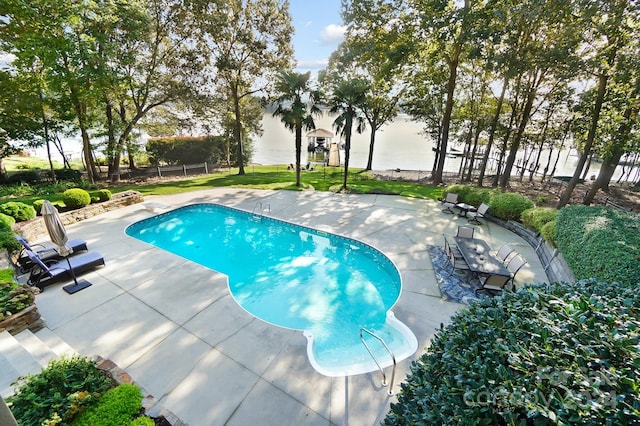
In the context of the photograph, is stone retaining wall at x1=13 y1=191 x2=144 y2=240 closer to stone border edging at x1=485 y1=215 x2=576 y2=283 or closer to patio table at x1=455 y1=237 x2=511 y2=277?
patio table at x1=455 y1=237 x2=511 y2=277

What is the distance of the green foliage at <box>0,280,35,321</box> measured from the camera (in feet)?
15.9

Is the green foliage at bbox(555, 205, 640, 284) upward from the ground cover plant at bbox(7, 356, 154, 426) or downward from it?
upward

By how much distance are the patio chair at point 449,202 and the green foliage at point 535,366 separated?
10262 mm

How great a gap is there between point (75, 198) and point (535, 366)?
14895mm

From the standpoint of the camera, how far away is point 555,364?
194 centimetres

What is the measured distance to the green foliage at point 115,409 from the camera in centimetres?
305

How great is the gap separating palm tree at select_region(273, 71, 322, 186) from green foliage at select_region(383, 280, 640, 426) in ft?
46.2

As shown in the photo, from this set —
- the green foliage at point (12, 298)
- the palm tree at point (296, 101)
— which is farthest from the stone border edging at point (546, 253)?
the green foliage at point (12, 298)

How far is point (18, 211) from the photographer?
9.41m

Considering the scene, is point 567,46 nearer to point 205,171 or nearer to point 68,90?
point 68,90

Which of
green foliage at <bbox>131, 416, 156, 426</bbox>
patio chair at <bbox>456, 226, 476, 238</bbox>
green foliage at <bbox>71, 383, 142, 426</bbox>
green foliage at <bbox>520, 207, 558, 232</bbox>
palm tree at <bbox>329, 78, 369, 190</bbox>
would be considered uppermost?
palm tree at <bbox>329, 78, 369, 190</bbox>

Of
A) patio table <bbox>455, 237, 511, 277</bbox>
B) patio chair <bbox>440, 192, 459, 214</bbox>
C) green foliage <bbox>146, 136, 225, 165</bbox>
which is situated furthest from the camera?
green foliage <bbox>146, 136, 225, 165</bbox>

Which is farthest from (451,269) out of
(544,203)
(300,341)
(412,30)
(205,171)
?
(205,171)

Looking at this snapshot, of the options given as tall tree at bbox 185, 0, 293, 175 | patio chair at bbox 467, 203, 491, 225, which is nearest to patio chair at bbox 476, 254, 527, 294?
patio chair at bbox 467, 203, 491, 225
